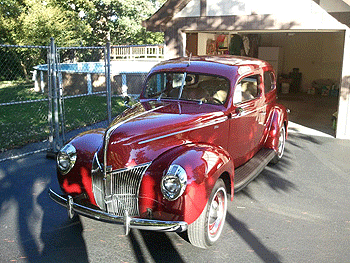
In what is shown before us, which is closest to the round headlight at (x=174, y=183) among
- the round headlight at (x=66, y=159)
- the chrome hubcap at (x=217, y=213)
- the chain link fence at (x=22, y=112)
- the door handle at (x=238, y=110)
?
the chrome hubcap at (x=217, y=213)

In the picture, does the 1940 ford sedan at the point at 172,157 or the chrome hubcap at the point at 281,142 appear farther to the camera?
the chrome hubcap at the point at 281,142

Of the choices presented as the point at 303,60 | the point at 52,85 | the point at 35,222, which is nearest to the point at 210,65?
the point at 35,222

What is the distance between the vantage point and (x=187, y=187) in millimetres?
3760

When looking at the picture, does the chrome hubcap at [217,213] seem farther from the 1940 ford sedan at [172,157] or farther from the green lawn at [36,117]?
the green lawn at [36,117]

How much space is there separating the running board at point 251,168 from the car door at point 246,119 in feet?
0.30

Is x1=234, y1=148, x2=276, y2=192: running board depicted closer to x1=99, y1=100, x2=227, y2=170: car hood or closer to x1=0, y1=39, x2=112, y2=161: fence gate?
x1=99, y1=100, x2=227, y2=170: car hood

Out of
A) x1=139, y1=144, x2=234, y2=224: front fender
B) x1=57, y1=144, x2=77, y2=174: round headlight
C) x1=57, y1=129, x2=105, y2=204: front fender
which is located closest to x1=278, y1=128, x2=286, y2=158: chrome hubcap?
x1=139, y1=144, x2=234, y2=224: front fender

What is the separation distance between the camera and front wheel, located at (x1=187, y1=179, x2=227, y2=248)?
403 cm

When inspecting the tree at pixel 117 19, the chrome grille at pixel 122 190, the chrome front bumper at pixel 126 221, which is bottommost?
the chrome front bumper at pixel 126 221

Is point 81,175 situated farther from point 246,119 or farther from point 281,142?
point 281,142

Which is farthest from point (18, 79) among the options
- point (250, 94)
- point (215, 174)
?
point (215, 174)

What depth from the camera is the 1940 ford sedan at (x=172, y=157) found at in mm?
3840

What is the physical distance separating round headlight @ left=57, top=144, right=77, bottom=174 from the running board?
2.02m

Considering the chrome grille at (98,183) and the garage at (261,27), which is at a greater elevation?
the garage at (261,27)
